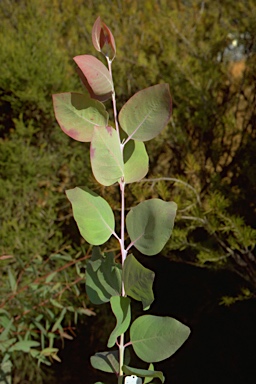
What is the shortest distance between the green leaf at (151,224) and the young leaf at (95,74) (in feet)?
0.28

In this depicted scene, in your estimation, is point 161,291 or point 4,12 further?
point 4,12

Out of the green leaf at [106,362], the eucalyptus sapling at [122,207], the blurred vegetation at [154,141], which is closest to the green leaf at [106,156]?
the eucalyptus sapling at [122,207]

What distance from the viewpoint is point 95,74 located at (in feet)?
1.38

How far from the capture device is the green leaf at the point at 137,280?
40cm

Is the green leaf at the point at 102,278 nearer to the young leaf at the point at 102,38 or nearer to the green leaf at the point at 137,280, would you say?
the green leaf at the point at 137,280

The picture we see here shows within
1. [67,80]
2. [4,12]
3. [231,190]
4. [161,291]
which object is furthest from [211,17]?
[4,12]

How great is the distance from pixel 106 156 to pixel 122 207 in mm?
38

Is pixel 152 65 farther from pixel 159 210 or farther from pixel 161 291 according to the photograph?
pixel 159 210

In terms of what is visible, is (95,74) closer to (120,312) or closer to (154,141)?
(120,312)

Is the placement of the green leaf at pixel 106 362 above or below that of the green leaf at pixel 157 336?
below

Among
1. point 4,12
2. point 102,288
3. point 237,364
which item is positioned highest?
point 102,288

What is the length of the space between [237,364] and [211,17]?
159cm

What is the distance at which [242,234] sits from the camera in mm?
1867

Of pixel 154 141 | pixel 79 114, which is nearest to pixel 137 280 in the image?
pixel 79 114
